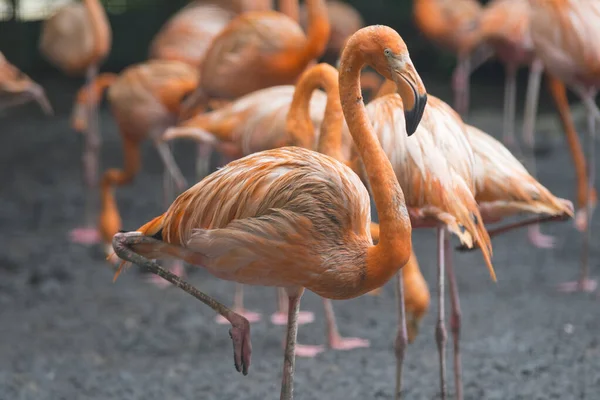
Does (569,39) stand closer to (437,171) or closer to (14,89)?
(437,171)

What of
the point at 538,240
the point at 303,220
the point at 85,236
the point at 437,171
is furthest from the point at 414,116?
the point at 85,236

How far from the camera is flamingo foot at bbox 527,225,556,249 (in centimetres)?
602

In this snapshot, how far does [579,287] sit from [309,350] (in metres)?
1.73

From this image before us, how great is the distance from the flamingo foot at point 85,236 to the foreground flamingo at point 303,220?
12.6 ft

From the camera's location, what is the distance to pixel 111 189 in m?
6.13

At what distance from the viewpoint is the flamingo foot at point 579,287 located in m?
5.03

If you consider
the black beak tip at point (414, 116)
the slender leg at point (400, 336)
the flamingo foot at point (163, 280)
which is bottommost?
the flamingo foot at point (163, 280)

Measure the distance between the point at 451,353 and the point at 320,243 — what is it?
1.79 metres

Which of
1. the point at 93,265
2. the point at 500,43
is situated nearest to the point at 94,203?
the point at 93,265

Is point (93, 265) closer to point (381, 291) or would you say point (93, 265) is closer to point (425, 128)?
point (381, 291)

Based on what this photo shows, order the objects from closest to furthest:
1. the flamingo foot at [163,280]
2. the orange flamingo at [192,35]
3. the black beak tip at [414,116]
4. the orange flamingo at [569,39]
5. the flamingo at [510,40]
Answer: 1. the black beak tip at [414,116]
2. the orange flamingo at [569,39]
3. the flamingo foot at [163,280]
4. the orange flamingo at [192,35]
5. the flamingo at [510,40]

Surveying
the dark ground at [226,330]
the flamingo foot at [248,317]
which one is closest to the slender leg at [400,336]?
the dark ground at [226,330]

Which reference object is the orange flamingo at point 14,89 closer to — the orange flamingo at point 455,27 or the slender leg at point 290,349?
the slender leg at point 290,349

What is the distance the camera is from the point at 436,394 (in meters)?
3.51
